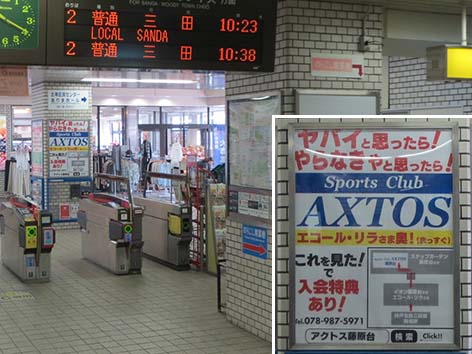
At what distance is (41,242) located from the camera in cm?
912

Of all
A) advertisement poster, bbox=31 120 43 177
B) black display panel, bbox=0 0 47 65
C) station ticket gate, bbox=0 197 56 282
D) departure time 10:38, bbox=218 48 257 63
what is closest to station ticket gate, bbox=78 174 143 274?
station ticket gate, bbox=0 197 56 282

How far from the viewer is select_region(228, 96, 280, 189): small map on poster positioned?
612cm

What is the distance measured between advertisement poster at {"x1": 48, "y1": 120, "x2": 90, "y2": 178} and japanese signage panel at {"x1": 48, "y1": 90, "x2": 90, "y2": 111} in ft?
0.95

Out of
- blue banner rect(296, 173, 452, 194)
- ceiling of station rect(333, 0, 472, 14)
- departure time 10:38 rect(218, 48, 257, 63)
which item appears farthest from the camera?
ceiling of station rect(333, 0, 472, 14)

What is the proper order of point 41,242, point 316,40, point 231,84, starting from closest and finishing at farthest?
point 316,40 → point 231,84 → point 41,242

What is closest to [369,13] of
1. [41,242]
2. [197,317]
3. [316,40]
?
[316,40]

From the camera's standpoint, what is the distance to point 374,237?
8.73 feet

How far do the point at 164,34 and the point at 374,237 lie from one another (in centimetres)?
301

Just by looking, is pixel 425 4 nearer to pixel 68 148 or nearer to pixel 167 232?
pixel 167 232

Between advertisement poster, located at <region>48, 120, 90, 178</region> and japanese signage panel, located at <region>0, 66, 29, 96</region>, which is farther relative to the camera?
advertisement poster, located at <region>48, 120, 90, 178</region>

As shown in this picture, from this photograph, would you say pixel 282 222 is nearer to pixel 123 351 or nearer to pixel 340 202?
pixel 340 202

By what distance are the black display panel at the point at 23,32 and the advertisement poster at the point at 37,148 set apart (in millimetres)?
9444

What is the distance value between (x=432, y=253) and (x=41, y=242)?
7.28m

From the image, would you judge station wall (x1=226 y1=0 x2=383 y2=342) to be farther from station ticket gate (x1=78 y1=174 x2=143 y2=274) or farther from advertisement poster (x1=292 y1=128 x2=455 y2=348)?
advertisement poster (x1=292 y1=128 x2=455 y2=348)
